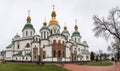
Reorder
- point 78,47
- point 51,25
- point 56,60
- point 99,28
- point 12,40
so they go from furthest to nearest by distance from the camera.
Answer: point 78,47 < point 12,40 < point 51,25 < point 56,60 < point 99,28

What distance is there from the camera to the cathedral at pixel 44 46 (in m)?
60.1

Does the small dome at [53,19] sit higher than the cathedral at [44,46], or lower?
higher

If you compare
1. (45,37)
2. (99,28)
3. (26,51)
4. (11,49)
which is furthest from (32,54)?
(99,28)

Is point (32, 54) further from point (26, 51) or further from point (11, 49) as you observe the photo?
point (11, 49)

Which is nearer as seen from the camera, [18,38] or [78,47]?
[18,38]

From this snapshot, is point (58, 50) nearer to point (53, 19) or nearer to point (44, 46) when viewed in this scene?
point (44, 46)

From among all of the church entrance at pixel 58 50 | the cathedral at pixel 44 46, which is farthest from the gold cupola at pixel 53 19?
the church entrance at pixel 58 50

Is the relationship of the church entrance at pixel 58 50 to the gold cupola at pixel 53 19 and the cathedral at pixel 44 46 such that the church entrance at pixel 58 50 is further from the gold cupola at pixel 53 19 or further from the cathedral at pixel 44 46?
the gold cupola at pixel 53 19

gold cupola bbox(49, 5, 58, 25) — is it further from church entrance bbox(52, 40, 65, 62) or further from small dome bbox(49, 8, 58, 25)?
church entrance bbox(52, 40, 65, 62)

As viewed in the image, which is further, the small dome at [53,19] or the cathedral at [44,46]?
the small dome at [53,19]

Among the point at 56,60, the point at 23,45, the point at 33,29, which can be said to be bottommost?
the point at 56,60

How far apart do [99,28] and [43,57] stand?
3338cm

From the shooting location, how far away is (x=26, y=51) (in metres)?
65.9

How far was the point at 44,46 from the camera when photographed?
6216 centimetres
